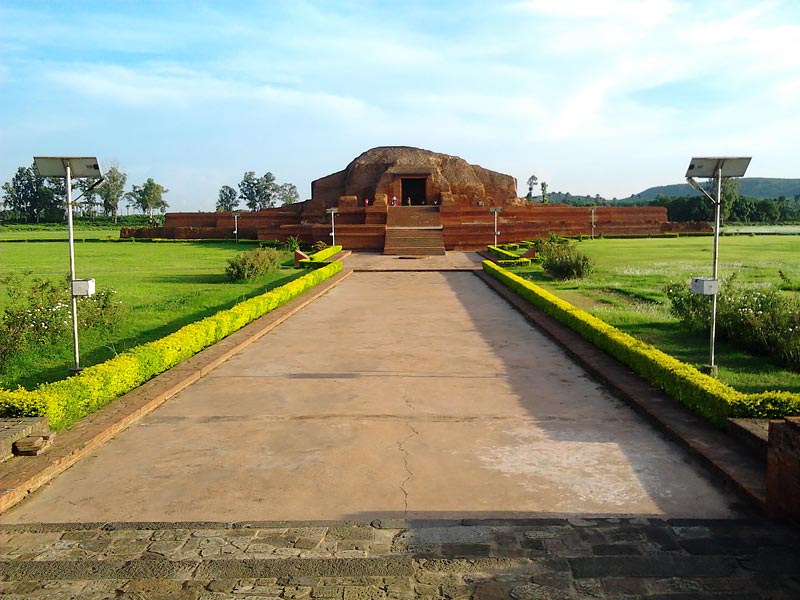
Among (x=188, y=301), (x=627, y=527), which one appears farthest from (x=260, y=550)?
(x=188, y=301)

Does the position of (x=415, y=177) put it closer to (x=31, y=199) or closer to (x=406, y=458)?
(x=406, y=458)

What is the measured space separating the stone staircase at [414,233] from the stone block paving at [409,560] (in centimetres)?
1922

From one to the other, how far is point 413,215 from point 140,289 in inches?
708

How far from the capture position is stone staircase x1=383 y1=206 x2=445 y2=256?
22438 millimetres

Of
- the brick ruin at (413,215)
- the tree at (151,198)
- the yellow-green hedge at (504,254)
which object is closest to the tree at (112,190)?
the tree at (151,198)

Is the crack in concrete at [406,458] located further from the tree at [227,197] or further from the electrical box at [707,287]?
the tree at [227,197]

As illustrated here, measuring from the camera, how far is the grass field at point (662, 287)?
18.9 feet

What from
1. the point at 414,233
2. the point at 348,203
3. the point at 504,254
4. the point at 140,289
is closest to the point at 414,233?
the point at 414,233

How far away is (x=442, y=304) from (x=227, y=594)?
8.37 metres

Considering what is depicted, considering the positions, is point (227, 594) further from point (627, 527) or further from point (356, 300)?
point (356, 300)

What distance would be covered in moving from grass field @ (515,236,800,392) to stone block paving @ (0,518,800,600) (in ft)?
8.93

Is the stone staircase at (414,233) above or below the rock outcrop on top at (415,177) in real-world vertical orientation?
below

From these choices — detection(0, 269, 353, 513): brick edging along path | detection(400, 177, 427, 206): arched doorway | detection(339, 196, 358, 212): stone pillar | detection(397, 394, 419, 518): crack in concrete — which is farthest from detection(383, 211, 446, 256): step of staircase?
detection(397, 394, 419, 518): crack in concrete

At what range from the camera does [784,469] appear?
293 centimetres
